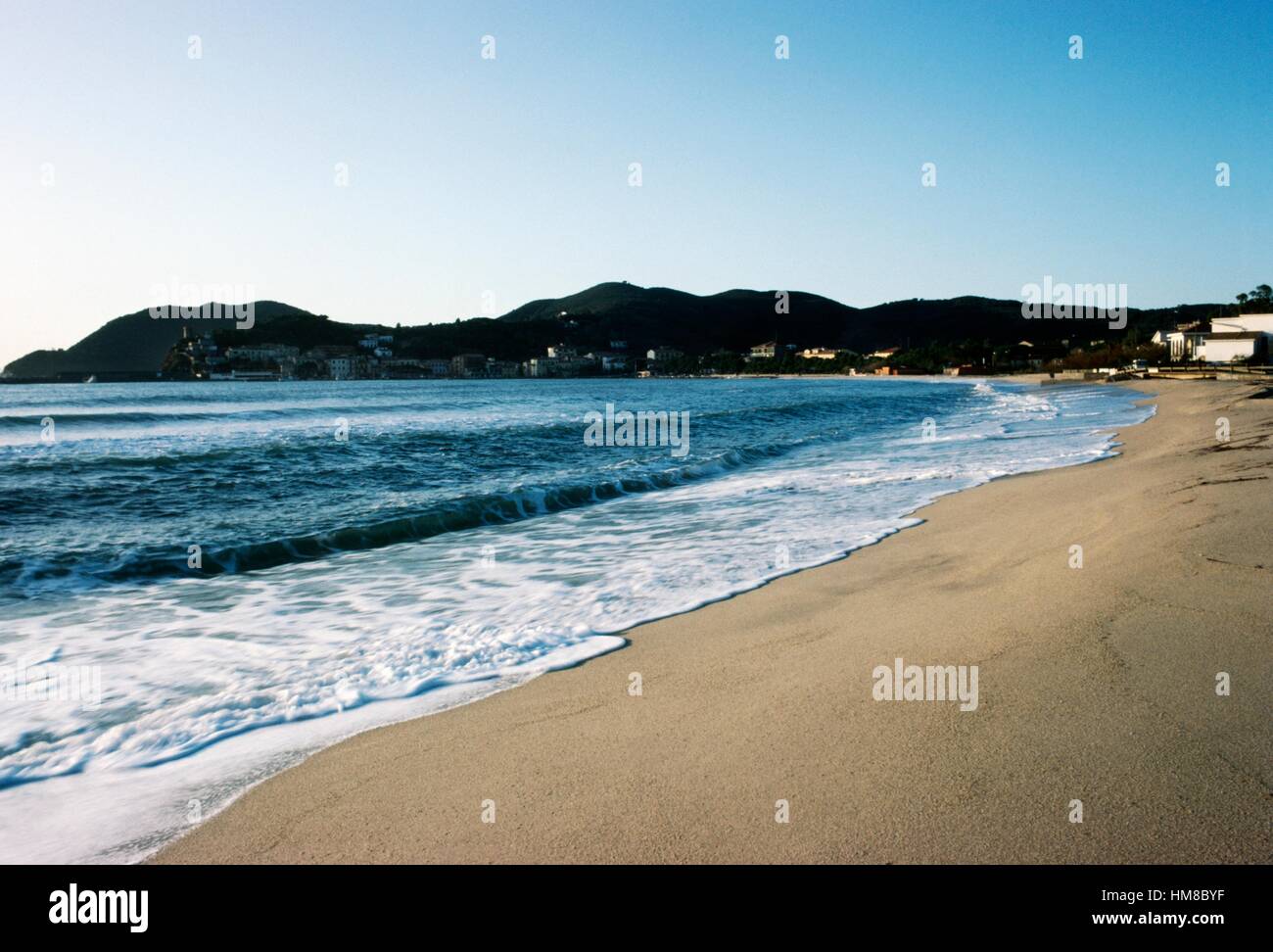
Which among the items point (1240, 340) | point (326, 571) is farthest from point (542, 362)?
point (326, 571)

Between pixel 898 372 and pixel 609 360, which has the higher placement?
pixel 609 360

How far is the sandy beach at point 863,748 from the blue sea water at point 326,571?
686 millimetres

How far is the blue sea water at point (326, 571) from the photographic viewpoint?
14.2ft

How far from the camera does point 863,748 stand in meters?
3.45

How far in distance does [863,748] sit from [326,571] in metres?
7.31

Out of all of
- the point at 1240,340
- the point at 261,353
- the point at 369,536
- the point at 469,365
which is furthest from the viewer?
the point at 469,365

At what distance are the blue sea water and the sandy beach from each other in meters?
0.69

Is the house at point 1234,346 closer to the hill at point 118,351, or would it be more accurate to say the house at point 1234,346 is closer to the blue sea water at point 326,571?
the blue sea water at point 326,571

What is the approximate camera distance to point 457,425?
32.3 metres

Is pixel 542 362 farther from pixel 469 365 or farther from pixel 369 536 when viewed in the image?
pixel 369 536

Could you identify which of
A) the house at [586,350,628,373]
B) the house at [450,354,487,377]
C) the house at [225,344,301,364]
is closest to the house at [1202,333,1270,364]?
the house at [450,354,487,377]

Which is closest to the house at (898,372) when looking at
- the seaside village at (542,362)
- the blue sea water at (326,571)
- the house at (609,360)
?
the seaside village at (542,362)

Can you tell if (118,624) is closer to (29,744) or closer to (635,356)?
(29,744)
